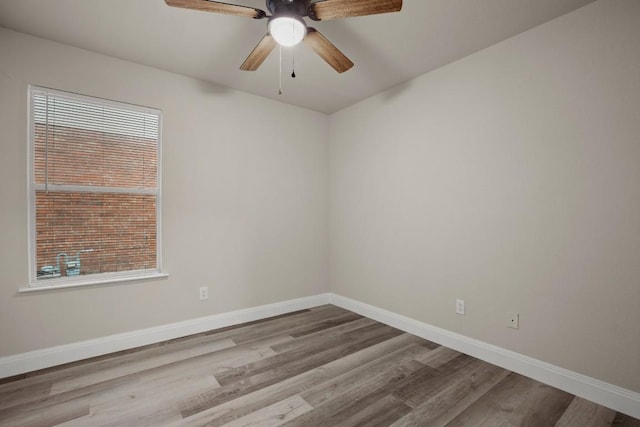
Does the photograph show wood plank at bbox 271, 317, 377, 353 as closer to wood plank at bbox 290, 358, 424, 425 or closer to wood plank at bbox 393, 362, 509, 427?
wood plank at bbox 290, 358, 424, 425

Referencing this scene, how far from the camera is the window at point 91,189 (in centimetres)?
234

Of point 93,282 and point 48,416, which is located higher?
point 93,282

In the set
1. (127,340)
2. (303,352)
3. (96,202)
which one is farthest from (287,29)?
(127,340)

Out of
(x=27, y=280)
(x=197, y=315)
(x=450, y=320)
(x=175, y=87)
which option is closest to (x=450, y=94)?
(x=450, y=320)

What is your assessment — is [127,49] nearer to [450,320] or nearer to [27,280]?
[27,280]

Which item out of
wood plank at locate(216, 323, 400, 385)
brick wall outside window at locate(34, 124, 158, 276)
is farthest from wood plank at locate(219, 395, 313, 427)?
brick wall outside window at locate(34, 124, 158, 276)

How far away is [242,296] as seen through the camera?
329cm

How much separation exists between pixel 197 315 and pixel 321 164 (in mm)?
2373

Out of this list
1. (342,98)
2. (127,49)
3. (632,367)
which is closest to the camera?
(632,367)

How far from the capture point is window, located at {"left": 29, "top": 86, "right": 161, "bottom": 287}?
92.1 inches

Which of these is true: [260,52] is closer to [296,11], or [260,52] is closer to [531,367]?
[296,11]

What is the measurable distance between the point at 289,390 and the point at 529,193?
7.39ft

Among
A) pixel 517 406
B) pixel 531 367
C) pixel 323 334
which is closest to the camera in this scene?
pixel 517 406

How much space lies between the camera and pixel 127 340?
2.61 metres
